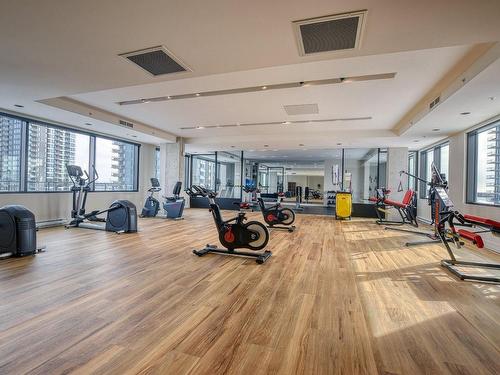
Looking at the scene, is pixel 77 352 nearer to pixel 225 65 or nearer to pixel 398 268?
pixel 225 65

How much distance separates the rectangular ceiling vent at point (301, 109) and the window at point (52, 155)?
229 inches

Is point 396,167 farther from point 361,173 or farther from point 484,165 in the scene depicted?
point 361,173

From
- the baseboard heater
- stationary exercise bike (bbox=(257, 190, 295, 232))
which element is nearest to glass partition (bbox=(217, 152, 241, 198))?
stationary exercise bike (bbox=(257, 190, 295, 232))

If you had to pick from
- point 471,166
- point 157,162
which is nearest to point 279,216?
point 471,166

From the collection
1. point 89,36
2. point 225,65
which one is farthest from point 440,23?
point 89,36

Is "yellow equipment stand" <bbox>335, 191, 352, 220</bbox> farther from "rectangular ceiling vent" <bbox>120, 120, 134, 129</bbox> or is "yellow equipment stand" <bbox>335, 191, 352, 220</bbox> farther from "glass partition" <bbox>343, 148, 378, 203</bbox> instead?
"rectangular ceiling vent" <bbox>120, 120, 134, 129</bbox>

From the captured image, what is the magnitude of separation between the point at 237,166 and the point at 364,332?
1204 centimetres

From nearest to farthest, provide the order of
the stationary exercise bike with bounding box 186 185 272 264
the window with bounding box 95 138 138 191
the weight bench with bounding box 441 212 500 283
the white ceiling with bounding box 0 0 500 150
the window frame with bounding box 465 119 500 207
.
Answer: the white ceiling with bounding box 0 0 500 150
the weight bench with bounding box 441 212 500 283
the stationary exercise bike with bounding box 186 185 272 264
the window frame with bounding box 465 119 500 207
the window with bounding box 95 138 138 191

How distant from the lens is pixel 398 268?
3.55 m

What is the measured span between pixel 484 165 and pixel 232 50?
5955 mm

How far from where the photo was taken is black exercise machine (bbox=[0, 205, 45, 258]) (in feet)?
12.0

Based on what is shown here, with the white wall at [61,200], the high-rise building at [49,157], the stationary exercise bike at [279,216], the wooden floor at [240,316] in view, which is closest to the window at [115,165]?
the white wall at [61,200]

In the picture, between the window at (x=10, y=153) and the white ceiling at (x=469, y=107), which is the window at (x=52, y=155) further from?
the white ceiling at (x=469, y=107)

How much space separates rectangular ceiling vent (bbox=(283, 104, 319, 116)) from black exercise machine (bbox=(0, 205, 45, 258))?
481 centimetres
